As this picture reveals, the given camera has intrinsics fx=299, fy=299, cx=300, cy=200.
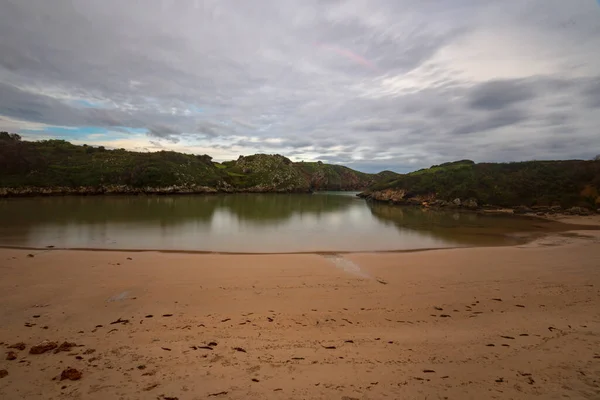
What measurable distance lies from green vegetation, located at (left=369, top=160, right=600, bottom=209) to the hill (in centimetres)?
4377

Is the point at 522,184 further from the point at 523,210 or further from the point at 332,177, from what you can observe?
the point at 332,177

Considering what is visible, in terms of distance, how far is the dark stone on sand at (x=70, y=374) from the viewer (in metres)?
3.83

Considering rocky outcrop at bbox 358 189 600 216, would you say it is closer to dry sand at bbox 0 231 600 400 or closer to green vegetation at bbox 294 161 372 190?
dry sand at bbox 0 231 600 400

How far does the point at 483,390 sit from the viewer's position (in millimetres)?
3756

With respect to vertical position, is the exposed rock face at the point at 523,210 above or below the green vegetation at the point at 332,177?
below

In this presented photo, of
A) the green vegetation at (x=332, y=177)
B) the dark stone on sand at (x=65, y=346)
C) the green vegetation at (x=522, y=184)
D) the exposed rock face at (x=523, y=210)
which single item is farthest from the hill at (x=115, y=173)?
the exposed rock face at (x=523, y=210)

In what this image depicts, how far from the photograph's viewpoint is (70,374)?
3881 mm

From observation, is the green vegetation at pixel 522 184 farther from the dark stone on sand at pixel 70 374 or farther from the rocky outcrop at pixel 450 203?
the dark stone on sand at pixel 70 374

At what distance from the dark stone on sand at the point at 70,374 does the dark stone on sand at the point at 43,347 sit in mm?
976

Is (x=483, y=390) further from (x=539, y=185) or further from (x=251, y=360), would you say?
(x=539, y=185)

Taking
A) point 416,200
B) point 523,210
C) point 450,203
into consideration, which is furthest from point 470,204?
point 416,200

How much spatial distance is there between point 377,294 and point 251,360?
430 cm

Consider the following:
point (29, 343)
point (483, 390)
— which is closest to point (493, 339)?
point (483, 390)

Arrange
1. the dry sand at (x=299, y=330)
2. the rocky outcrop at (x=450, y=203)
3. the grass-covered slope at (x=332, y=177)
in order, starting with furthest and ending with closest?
the grass-covered slope at (x=332, y=177), the rocky outcrop at (x=450, y=203), the dry sand at (x=299, y=330)
